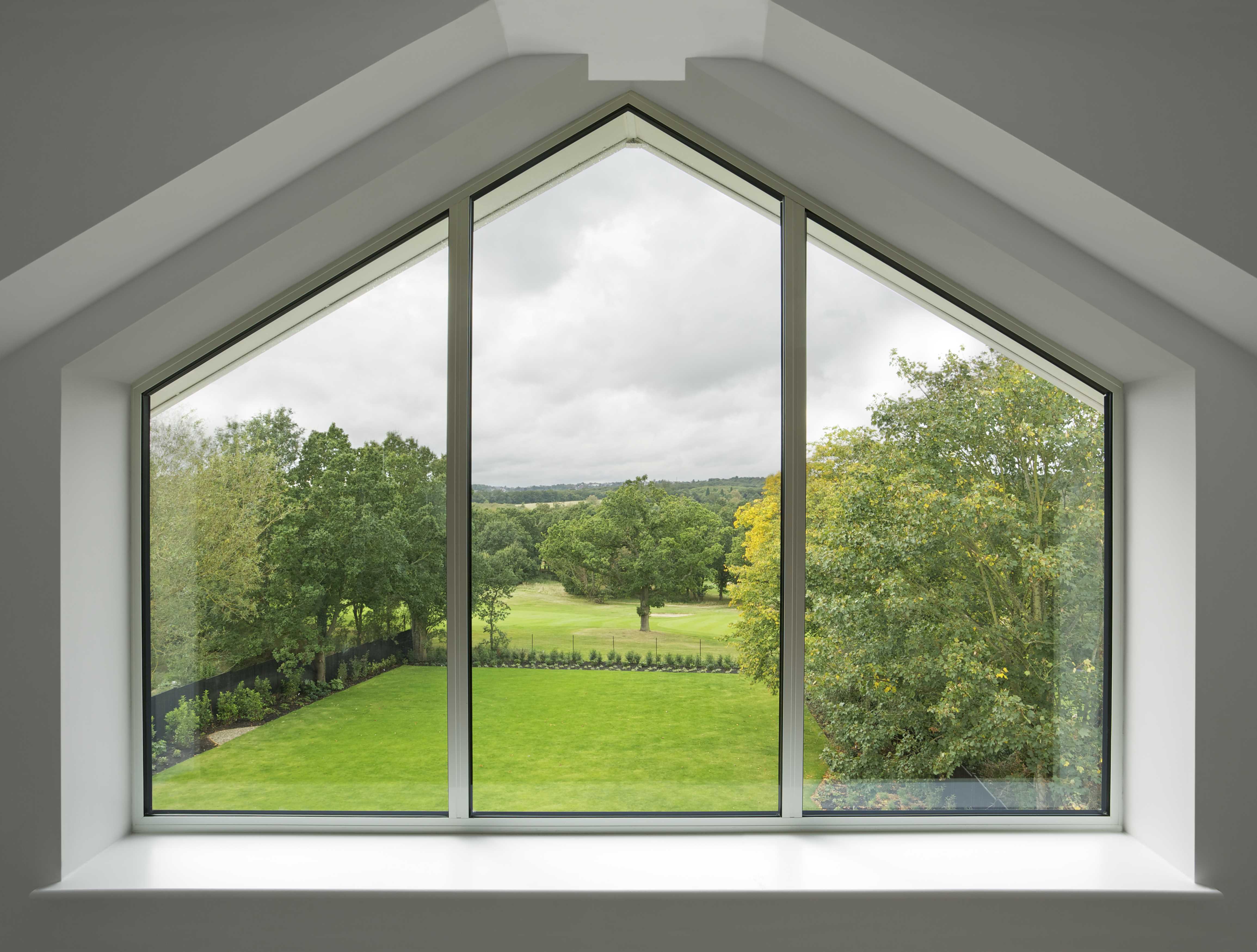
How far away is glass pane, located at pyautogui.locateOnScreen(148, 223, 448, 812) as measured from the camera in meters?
2.14

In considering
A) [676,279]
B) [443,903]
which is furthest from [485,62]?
[443,903]

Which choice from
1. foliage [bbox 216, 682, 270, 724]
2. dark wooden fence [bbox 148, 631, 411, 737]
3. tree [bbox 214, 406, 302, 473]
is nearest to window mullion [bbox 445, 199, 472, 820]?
→ dark wooden fence [bbox 148, 631, 411, 737]

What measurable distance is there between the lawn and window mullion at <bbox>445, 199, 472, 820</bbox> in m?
0.05

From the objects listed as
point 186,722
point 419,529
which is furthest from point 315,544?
point 186,722

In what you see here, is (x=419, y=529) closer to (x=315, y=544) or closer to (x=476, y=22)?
(x=315, y=544)

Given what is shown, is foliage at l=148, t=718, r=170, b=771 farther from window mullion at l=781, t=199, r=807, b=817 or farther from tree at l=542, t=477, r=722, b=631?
window mullion at l=781, t=199, r=807, b=817

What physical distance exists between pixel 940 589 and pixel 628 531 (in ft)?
3.29

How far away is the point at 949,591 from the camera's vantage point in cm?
212

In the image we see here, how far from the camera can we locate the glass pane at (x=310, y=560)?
2.14 meters

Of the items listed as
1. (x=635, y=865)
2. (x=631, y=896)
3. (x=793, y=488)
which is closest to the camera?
(x=631, y=896)

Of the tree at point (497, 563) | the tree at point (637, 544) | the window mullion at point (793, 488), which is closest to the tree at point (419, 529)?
the tree at point (497, 563)
